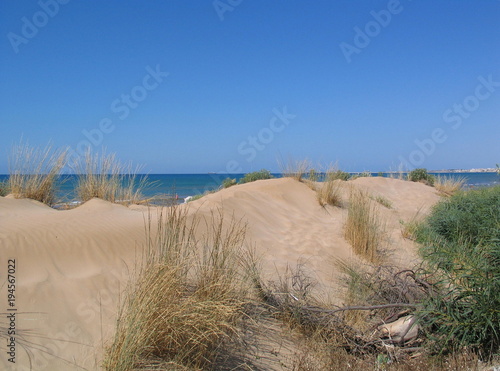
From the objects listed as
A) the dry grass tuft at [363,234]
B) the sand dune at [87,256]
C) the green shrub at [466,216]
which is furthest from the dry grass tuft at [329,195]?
the dry grass tuft at [363,234]

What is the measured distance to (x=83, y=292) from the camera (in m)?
3.64

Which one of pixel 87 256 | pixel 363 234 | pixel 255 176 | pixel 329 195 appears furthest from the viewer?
pixel 255 176

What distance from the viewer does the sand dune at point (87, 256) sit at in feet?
9.62

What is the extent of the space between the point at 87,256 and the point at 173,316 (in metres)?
2.35

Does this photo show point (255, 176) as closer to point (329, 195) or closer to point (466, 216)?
point (329, 195)

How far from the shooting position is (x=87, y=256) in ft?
14.8

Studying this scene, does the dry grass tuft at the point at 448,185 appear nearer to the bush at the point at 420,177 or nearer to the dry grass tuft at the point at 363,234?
the bush at the point at 420,177

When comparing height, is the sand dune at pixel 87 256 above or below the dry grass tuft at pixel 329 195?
below

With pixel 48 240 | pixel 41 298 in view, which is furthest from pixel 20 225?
pixel 41 298

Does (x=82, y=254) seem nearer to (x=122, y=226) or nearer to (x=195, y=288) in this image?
(x=122, y=226)

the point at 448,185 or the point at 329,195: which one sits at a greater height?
the point at 448,185

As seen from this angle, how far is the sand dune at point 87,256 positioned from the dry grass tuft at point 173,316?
1.31 feet

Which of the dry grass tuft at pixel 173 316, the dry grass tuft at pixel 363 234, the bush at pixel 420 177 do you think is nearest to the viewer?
the dry grass tuft at pixel 173 316

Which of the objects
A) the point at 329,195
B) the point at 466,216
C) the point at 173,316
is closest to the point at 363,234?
the point at 466,216
